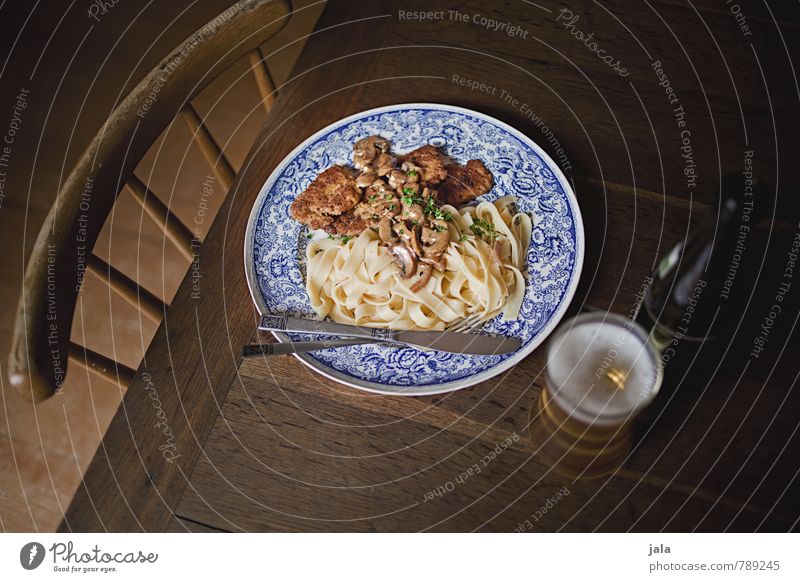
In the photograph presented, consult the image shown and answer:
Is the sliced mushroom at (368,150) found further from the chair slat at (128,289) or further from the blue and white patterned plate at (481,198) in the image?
the chair slat at (128,289)

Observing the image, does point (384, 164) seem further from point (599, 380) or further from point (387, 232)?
point (599, 380)

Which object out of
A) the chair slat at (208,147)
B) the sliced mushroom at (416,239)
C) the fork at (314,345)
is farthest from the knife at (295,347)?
the chair slat at (208,147)

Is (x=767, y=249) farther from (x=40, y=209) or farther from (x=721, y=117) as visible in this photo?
(x=40, y=209)

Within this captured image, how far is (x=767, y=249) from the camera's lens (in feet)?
2.11

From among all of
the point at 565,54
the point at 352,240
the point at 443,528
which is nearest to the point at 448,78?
the point at 565,54

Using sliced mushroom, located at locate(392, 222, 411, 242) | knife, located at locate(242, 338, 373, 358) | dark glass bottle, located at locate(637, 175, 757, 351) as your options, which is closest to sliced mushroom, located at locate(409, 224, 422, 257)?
sliced mushroom, located at locate(392, 222, 411, 242)

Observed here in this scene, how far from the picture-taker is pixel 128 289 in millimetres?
730

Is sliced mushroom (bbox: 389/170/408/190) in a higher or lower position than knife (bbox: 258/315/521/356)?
higher

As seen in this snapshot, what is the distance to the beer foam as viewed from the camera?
1.62ft

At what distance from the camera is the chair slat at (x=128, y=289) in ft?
2.32

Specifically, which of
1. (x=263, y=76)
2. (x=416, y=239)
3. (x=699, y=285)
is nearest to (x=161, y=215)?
(x=263, y=76)

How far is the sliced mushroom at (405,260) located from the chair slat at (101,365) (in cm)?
29

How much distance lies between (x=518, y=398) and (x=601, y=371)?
12 centimetres

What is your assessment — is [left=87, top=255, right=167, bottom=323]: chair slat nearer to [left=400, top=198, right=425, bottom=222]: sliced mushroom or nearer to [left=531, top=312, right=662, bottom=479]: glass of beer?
[left=400, top=198, right=425, bottom=222]: sliced mushroom
